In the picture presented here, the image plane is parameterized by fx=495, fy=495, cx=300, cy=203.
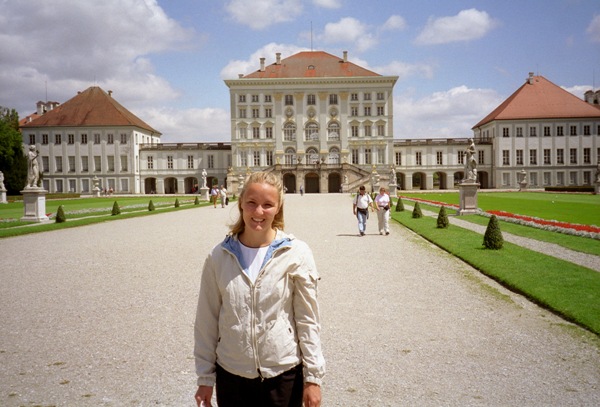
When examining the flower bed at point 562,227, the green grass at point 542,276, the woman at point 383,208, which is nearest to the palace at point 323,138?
the flower bed at point 562,227

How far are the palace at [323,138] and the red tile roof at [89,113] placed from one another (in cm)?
14

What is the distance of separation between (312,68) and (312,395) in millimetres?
69035

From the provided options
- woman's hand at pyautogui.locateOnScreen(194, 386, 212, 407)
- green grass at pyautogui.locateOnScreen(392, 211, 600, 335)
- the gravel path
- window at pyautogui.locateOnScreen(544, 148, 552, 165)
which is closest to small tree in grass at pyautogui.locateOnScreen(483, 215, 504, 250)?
green grass at pyautogui.locateOnScreen(392, 211, 600, 335)

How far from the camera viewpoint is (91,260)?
442 inches

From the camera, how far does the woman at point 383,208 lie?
15.5 metres

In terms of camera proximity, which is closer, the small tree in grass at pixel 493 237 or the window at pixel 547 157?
the small tree in grass at pixel 493 237

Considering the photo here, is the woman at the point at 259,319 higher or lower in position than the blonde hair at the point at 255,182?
lower

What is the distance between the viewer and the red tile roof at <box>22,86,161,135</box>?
66250mm

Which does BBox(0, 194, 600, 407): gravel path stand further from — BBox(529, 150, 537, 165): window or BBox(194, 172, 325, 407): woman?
BBox(529, 150, 537, 165): window

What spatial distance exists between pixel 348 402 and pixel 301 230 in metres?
13.3

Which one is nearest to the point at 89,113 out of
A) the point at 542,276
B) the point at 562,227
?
the point at 562,227

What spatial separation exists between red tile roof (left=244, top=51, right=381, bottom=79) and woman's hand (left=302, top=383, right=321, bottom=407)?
220ft

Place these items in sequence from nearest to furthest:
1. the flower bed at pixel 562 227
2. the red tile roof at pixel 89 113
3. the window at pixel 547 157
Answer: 1. the flower bed at pixel 562 227
2. the window at pixel 547 157
3. the red tile roof at pixel 89 113

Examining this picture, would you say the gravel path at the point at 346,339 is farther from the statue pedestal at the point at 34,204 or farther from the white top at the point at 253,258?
the statue pedestal at the point at 34,204
